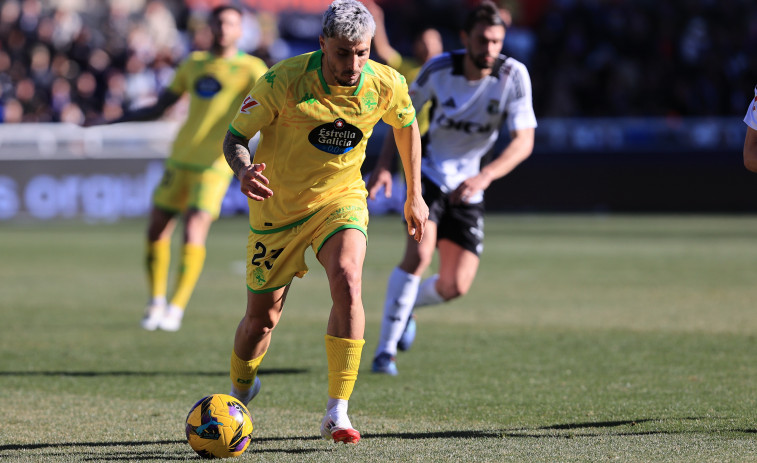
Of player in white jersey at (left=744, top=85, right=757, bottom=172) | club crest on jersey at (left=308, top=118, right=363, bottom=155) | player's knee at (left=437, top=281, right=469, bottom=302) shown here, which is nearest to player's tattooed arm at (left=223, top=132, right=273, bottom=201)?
club crest on jersey at (left=308, top=118, right=363, bottom=155)

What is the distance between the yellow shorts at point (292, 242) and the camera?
512 centimetres

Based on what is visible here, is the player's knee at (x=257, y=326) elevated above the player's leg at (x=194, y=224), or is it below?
above

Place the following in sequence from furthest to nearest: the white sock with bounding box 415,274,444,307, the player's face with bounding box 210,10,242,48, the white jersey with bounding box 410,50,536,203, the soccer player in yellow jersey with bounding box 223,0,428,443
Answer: the player's face with bounding box 210,10,242,48
the white sock with bounding box 415,274,444,307
the white jersey with bounding box 410,50,536,203
the soccer player in yellow jersey with bounding box 223,0,428,443

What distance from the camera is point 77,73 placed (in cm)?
2520

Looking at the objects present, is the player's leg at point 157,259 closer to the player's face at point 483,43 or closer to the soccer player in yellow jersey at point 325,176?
the player's face at point 483,43

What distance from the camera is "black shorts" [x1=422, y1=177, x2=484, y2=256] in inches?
289

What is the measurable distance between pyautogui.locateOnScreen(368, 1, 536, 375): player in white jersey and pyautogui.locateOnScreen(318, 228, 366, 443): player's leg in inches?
77.0

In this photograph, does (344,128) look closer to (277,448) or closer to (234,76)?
(277,448)

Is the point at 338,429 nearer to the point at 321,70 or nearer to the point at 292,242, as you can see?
the point at 292,242

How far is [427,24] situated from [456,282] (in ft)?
78.9

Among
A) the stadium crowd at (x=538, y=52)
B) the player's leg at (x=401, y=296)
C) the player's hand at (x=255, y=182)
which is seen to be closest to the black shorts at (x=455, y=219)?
the player's leg at (x=401, y=296)

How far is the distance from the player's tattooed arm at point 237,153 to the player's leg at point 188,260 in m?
4.19

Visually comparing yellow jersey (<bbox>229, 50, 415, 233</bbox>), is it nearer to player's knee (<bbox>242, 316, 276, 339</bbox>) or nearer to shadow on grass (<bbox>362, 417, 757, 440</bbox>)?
player's knee (<bbox>242, 316, 276, 339</bbox>)

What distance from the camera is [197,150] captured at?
30.3 feet
